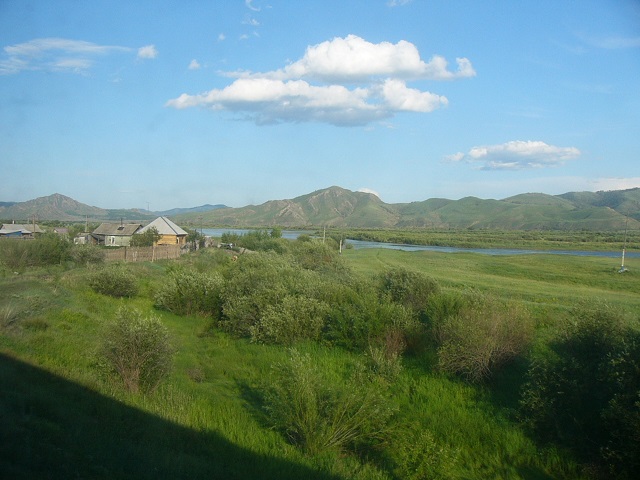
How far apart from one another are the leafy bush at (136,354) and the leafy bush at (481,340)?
740 cm

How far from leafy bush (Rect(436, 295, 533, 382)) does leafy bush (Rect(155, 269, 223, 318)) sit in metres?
12.7

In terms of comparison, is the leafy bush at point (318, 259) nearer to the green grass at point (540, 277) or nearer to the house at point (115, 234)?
the green grass at point (540, 277)

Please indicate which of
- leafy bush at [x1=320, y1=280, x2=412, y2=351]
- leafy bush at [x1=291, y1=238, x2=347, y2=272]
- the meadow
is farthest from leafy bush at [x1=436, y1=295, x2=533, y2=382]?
leafy bush at [x1=291, y1=238, x2=347, y2=272]

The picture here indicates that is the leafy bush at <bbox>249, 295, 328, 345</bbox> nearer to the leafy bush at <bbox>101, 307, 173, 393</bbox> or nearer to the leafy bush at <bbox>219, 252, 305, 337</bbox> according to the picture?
the leafy bush at <bbox>219, 252, 305, 337</bbox>

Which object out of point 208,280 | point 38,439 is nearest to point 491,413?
point 38,439

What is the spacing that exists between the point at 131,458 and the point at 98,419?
7.41 ft

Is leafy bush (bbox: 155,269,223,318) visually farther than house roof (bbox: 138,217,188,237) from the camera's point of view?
No

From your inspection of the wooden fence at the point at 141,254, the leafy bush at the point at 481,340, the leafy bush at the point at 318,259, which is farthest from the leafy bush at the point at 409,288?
the wooden fence at the point at 141,254

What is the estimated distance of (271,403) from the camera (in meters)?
11.4

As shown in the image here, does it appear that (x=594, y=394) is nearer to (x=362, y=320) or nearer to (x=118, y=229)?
(x=362, y=320)

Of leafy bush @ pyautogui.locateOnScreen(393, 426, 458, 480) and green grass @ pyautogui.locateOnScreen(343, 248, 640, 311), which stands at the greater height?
leafy bush @ pyautogui.locateOnScreen(393, 426, 458, 480)

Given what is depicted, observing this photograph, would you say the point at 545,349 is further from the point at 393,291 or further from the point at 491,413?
the point at 393,291

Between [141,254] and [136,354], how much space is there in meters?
35.2

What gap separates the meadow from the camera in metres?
8.88
